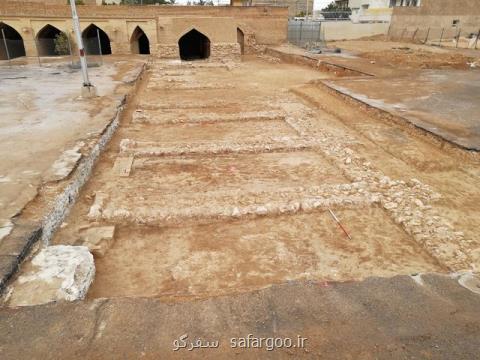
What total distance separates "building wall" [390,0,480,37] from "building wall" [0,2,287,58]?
20274mm

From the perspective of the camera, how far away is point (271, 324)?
8.51 feet

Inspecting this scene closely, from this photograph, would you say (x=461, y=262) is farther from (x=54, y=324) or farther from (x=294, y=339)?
(x=54, y=324)

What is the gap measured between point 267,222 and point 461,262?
2434mm

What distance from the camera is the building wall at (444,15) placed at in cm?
3119

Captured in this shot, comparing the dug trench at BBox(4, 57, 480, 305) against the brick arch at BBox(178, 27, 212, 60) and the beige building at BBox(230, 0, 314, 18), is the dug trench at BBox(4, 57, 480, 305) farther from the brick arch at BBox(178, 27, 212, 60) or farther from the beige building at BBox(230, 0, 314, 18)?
the beige building at BBox(230, 0, 314, 18)

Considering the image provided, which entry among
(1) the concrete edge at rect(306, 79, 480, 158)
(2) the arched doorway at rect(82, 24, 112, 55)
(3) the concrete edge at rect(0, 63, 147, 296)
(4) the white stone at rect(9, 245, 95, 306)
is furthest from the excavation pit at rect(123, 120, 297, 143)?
(2) the arched doorway at rect(82, 24, 112, 55)

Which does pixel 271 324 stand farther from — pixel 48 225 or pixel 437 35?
pixel 437 35

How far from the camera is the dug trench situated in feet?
13.7

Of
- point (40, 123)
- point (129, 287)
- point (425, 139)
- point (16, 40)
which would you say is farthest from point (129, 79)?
point (16, 40)

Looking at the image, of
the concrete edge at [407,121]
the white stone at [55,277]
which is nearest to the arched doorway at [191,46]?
the concrete edge at [407,121]

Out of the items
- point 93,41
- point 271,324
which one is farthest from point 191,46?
point 271,324

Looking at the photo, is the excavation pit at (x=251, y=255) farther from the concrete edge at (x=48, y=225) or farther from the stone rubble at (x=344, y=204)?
the concrete edge at (x=48, y=225)

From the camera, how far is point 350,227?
5.06m

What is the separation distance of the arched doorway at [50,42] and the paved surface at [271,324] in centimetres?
2583
